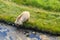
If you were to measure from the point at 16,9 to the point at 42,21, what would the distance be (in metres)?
2.98

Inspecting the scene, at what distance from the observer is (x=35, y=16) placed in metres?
18.5

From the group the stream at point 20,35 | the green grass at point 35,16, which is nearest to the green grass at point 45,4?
the green grass at point 35,16

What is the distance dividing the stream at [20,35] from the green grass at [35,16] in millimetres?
444

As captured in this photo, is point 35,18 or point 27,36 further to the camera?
point 35,18

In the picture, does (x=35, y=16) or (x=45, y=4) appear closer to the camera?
(x=35, y=16)

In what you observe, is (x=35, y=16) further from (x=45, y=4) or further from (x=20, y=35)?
(x=20, y=35)

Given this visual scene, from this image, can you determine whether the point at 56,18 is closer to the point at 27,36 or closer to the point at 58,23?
the point at 58,23

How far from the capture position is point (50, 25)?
17141mm

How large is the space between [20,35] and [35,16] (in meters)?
2.66

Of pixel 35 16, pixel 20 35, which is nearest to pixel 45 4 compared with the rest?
pixel 35 16

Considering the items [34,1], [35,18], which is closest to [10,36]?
[35,18]

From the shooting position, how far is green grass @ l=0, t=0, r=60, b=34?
1689 cm

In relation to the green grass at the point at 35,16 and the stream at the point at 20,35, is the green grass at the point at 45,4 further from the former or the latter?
the stream at the point at 20,35

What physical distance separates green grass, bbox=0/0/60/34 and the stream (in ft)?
1.46
